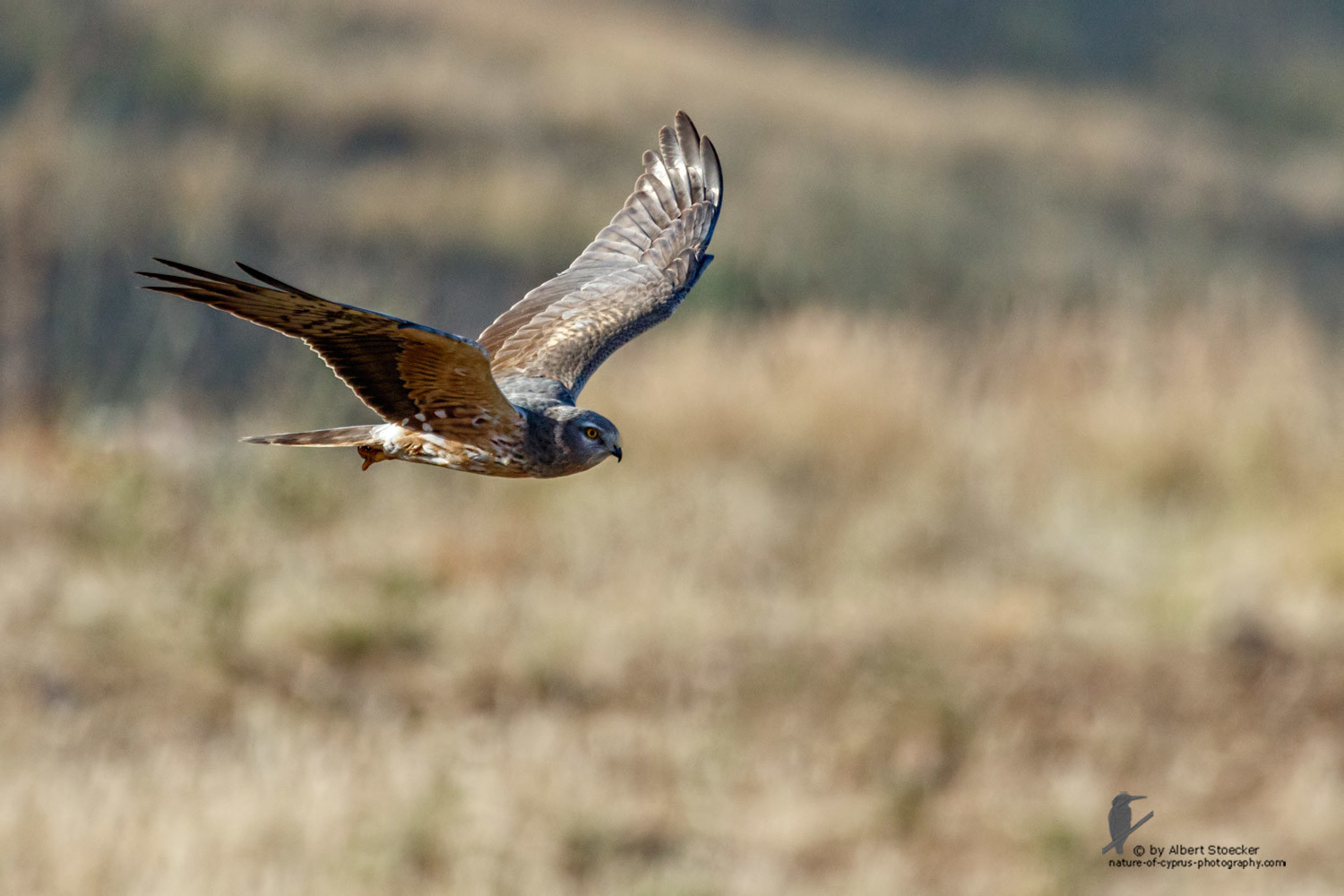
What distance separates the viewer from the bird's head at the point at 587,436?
5.50 ft

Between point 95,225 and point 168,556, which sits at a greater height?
point 95,225

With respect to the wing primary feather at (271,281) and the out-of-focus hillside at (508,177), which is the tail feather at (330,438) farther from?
the out-of-focus hillside at (508,177)

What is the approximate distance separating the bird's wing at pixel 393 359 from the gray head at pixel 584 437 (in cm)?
6

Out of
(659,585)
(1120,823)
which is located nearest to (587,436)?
(1120,823)

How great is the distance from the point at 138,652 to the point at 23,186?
8.19ft

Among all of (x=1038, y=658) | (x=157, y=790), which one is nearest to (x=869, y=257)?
(x=1038, y=658)

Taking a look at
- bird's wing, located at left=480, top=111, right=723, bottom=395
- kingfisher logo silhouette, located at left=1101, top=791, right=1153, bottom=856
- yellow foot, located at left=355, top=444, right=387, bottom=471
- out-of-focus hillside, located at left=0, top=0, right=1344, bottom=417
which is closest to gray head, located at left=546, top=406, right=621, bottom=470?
yellow foot, located at left=355, top=444, right=387, bottom=471

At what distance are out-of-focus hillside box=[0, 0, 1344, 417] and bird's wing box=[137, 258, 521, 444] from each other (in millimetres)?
5641

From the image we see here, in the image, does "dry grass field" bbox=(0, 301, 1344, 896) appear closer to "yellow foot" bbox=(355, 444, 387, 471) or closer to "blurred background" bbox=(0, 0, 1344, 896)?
"blurred background" bbox=(0, 0, 1344, 896)

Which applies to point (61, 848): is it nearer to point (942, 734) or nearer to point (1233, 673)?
point (942, 734)

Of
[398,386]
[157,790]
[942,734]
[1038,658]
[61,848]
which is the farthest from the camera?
[1038,658]

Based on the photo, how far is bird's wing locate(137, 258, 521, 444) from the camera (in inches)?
64.4

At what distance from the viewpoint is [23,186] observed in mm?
7520

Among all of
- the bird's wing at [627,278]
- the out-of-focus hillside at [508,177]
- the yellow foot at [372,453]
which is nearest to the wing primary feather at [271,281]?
the yellow foot at [372,453]
